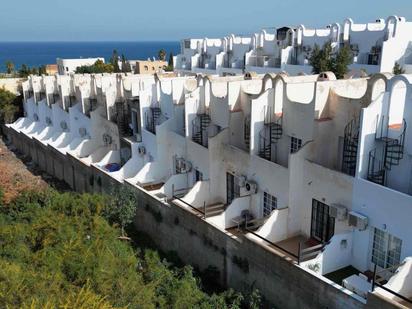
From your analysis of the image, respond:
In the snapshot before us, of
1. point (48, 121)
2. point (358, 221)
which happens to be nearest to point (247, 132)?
point (358, 221)

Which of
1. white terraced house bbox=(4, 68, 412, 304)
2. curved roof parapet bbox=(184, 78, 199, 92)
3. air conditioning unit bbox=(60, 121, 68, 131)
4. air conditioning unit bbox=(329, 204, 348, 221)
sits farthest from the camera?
air conditioning unit bbox=(60, 121, 68, 131)

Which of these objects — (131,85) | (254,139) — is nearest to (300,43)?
(131,85)

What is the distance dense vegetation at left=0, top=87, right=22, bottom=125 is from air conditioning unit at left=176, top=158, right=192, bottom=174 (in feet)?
85.2

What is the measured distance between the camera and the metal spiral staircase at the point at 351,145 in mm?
14531

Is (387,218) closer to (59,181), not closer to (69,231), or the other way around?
(69,231)

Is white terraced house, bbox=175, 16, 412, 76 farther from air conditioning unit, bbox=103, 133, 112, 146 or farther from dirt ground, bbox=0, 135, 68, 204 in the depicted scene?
dirt ground, bbox=0, 135, 68, 204

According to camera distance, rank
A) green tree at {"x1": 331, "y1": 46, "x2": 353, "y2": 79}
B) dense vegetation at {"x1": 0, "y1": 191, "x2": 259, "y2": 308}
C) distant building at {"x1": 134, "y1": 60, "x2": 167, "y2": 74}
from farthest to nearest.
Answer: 1. distant building at {"x1": 134, "y1": 60, "x2": 167, "y2": 74}
2. green tree at {"x1": 331, "y1": 46, "x2": 353, "y2": 79}
3. dense vegetation at {"x1": 0, "y1": 191, "x2": 259, "y2": 308}

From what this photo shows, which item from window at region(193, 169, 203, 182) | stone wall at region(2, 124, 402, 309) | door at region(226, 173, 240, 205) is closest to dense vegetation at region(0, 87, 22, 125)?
stone wall at region(2, 124, 402, 309)

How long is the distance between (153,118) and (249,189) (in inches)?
362

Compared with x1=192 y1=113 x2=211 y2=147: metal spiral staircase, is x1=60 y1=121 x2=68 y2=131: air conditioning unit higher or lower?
lower

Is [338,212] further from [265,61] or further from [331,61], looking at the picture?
[265,61]

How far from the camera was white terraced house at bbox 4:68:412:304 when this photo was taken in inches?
516

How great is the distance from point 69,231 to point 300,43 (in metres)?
34.3

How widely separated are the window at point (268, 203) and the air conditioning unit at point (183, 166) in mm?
5071
